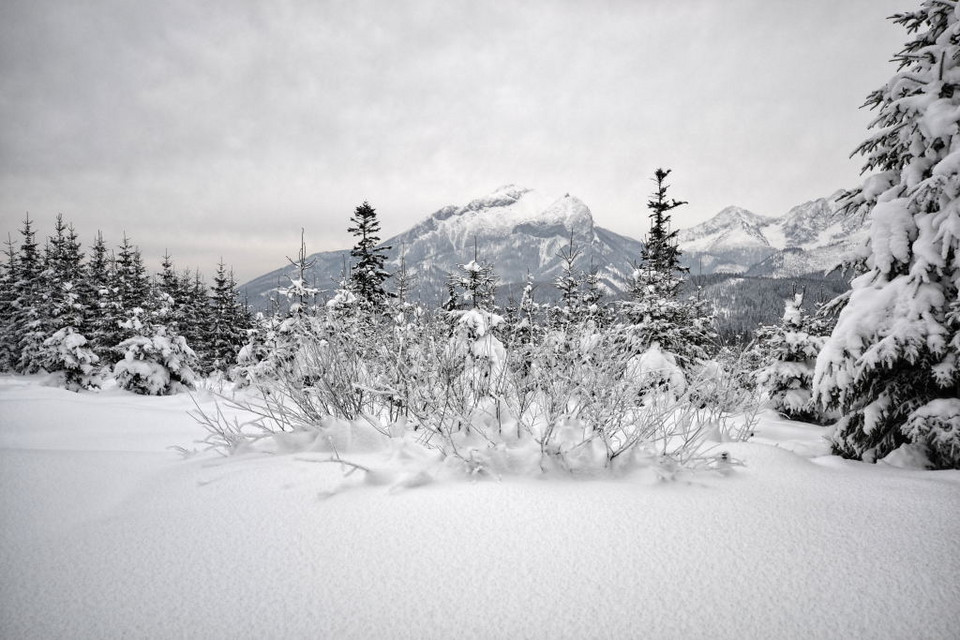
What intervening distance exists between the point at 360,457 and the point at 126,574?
1934 mm

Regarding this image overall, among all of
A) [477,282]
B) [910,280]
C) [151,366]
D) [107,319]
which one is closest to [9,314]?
[107,319]

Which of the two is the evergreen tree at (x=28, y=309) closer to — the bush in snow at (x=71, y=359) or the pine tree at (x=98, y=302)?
the pine tree at (x=98, y=302)

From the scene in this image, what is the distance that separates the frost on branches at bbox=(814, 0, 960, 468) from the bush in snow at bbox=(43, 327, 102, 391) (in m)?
28.6

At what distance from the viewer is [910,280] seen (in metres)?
4.56

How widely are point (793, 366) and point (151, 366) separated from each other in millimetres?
25340

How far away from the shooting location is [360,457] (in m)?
3.96

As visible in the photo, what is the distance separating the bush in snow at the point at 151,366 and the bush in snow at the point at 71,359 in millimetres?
3918

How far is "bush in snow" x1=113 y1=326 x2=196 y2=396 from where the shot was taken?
1752cm

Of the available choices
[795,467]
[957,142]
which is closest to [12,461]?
[795,467]

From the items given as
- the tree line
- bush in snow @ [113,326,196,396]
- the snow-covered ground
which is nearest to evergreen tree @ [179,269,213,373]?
the tree line

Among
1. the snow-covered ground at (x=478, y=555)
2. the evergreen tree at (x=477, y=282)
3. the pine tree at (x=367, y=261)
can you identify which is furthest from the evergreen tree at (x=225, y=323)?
the snow-covered ground at (x=478, y=555)

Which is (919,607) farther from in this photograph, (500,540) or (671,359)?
(671,359)

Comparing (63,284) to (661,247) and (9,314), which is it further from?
(661,247)

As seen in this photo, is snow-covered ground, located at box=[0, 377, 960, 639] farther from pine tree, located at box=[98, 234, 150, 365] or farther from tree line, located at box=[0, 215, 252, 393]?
pine tree, located at box=[98, 234, 150, 365]
